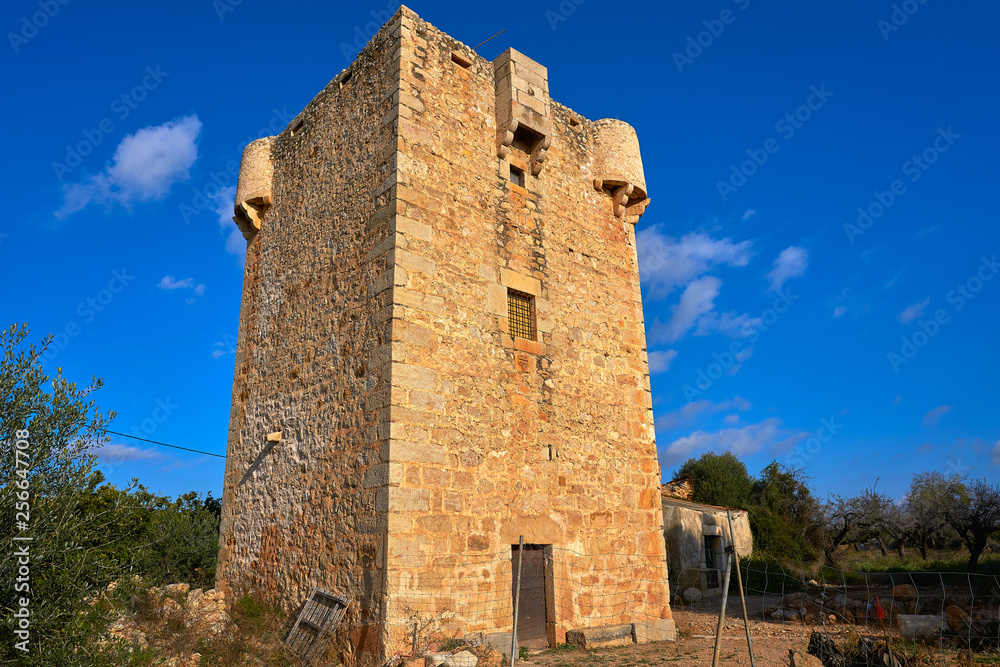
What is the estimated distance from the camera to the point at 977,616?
351 inches

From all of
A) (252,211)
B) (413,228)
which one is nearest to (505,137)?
(413,228)

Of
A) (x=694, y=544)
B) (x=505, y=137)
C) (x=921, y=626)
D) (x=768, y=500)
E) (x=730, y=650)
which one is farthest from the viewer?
(x=768, y=500)

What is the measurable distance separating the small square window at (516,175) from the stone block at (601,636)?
6.02m

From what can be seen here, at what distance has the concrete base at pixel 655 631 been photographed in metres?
8.62

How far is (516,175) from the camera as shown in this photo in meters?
9.13

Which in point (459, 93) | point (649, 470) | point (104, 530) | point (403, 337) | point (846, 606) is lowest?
point (846, 606)

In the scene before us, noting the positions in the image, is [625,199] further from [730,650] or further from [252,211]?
[730,650]

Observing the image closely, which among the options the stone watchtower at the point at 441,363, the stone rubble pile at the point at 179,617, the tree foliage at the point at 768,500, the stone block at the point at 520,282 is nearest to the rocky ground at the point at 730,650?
the stone watchtower at the point at 441,363

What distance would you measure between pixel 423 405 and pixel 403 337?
79 cm

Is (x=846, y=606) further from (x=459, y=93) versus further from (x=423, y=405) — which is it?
(x=459, y=93)

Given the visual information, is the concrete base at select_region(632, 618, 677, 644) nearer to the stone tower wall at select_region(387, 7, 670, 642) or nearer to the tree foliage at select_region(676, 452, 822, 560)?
the stone tower wall at select_region(387, 7, 670, 642)

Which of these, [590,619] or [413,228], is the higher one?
[413,228]

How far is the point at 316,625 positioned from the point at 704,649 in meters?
4.84

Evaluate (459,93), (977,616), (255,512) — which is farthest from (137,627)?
(977,616)
